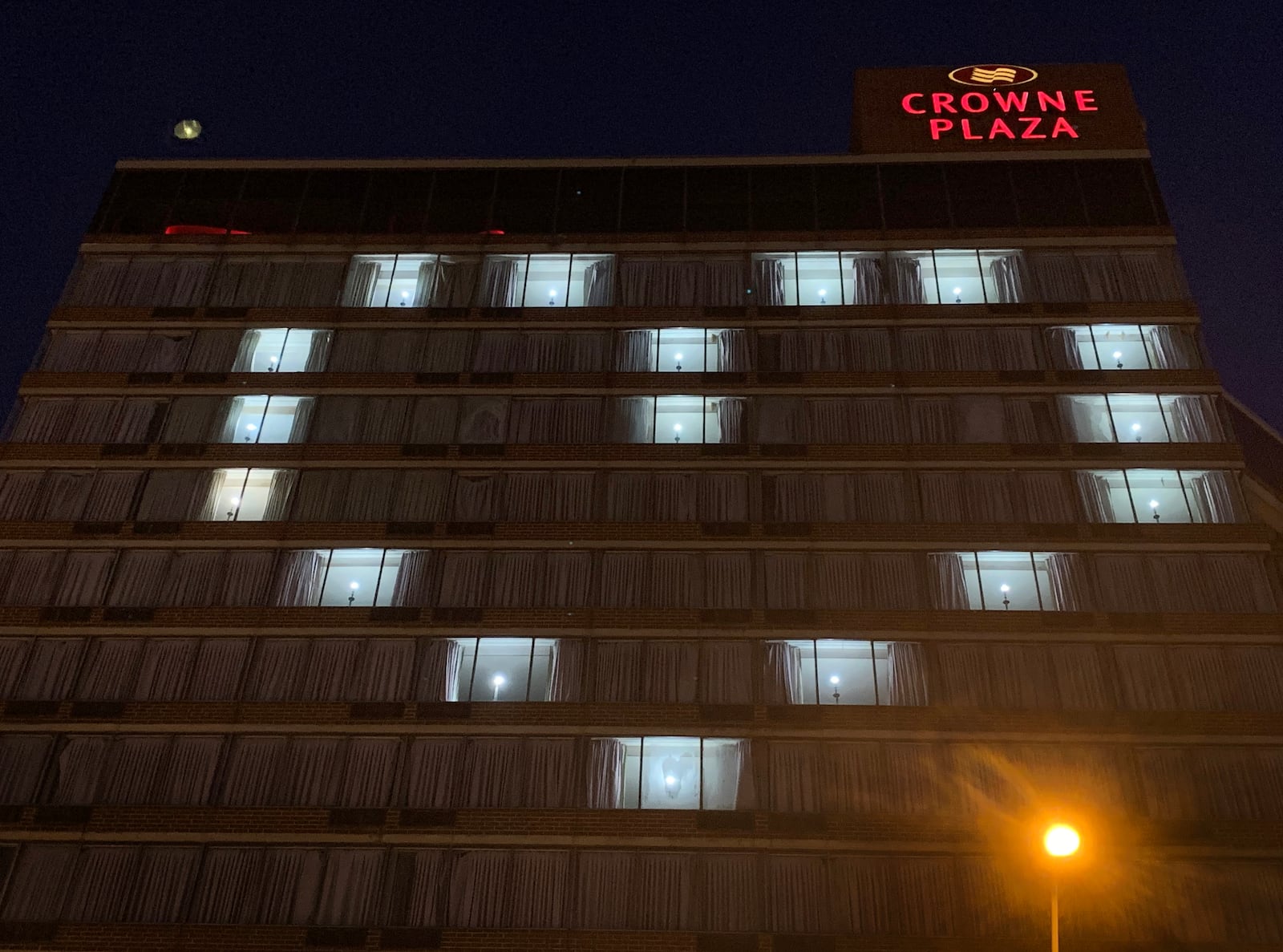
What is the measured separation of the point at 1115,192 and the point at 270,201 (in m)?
32.3

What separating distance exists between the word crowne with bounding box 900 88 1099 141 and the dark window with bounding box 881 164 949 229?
2760 millimetres

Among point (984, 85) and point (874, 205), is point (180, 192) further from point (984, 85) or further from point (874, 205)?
point (984, 85)

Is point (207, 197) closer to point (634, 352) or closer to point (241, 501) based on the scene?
point (241, 501)

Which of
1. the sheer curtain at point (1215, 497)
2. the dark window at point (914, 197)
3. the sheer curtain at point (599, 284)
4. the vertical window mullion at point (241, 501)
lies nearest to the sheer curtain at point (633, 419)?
the sheer curtain at point (599, 284)

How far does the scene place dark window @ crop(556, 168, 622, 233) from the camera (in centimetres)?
4134

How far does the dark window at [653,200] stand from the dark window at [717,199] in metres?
0.37

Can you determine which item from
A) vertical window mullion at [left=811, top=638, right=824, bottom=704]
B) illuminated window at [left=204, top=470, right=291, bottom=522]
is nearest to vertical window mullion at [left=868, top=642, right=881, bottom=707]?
vertical window mullion at [left=811, top=638, right=824, bottom=704]

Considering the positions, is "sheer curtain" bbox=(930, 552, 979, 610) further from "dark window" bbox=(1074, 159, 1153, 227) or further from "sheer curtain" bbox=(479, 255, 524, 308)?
"sheer curtain" bbox=(479, 255, 524, 308)

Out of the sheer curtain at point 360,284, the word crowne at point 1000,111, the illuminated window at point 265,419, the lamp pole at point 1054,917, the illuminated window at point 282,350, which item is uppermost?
the word crowne at point 1000,111

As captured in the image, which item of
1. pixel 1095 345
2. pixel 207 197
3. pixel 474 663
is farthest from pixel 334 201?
pixel 1095 345

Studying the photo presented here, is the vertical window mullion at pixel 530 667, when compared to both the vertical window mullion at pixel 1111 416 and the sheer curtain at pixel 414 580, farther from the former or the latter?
the vertical window mullion at pixel 1111 416

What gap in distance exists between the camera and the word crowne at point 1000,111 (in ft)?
142

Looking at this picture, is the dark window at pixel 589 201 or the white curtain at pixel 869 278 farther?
the dark window at pixel 589 201

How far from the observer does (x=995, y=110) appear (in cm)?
4416
